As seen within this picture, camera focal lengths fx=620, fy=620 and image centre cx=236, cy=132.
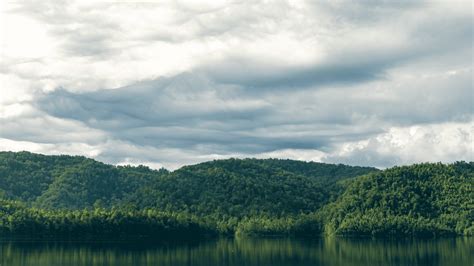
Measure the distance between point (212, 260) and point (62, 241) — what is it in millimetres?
86522

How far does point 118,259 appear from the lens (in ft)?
418

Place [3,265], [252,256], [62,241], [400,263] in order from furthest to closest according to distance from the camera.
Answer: [62,241], [252,256], [400,263], [3,265]

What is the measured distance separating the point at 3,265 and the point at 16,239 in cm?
9513

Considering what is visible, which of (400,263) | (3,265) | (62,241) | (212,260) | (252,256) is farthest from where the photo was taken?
→ (62,241)

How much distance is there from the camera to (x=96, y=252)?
5743 inches

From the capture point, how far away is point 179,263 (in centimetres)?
12006

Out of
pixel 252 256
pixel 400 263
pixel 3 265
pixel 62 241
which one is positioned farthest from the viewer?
pixel 62 241

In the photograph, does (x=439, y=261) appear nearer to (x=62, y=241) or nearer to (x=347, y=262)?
(x=347, y=262)

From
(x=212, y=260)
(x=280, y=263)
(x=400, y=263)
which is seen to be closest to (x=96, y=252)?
(x=212, y=260)

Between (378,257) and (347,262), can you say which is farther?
(378,257)

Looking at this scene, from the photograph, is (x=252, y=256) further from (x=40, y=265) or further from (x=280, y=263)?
(x=40, y=265)

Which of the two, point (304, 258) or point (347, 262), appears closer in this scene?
point (347, 262)

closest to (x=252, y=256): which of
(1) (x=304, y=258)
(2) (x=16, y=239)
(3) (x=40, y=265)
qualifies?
(1) (x=304, y=258)

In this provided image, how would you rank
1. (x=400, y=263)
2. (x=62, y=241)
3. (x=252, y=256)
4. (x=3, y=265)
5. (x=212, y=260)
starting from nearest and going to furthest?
(x=3, y=265) → (x=400, y=263) → (x=212, y=260) → (x=252, y=256) → (x=62, y=241)
